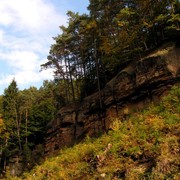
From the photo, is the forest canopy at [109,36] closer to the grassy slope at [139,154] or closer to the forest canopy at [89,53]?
the forest canopy at [89,53]

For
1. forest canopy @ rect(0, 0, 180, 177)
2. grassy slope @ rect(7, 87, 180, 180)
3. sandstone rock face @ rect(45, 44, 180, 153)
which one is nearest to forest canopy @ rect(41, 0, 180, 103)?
forest canopy @ rect(0, 0, 180, 177)

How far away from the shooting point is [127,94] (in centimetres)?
2402

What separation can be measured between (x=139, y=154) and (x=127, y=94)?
39.1 ft

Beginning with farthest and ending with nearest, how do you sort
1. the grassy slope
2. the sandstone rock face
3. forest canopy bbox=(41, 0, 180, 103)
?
forest canopy bbox=(41, 0, 180, 103), the sandstone rock face, the grassy slope

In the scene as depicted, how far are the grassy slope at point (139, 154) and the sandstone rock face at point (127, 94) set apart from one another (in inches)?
103

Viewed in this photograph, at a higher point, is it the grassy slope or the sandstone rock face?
the sandstone rock face

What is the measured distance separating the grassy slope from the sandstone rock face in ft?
8.61

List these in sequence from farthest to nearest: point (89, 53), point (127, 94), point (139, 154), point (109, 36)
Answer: point (89, 53) → point (109, 36) → point (127, 94) → point (139, 154)

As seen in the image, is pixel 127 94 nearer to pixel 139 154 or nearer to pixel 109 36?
pixel 109 36

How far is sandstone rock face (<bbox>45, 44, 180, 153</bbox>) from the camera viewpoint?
21.5 m

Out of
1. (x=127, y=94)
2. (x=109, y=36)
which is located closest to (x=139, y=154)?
(x=127, y=94)

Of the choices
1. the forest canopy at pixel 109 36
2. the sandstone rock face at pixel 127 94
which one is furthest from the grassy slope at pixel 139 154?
the forest canopy at pixel 109 36

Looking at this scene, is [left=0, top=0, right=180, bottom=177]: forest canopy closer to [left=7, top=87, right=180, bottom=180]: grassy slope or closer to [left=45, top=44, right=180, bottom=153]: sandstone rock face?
[left=45, top=44, right=180, bottom=153]: sandstone rock face

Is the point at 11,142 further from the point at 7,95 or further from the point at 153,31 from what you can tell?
the point at 153,31
